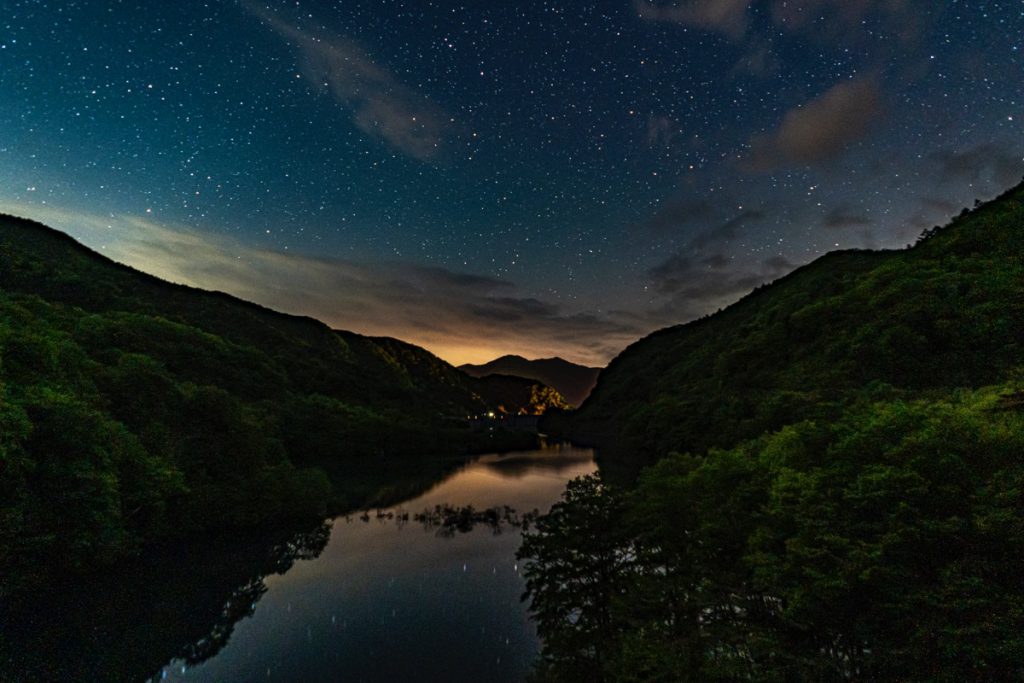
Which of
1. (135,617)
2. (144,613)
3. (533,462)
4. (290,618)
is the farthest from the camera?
(533,462)

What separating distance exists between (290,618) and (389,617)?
19.1 feet

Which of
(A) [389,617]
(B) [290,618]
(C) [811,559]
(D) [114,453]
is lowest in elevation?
(B) [290,618]

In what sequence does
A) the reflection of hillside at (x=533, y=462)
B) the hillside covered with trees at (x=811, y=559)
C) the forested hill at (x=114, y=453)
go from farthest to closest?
the reflection of hillside at (x=533, y=462) < the forested hill at (x=114, y=453) < the hillside covered with trees at (x=811, y=559)

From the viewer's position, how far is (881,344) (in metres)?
62.8

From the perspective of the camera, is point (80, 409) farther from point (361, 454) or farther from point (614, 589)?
point (361, 454)

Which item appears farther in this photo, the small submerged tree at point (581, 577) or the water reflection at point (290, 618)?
the water reflection at point (290, 618)

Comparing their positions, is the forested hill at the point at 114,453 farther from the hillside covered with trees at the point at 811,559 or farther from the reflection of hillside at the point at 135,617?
the hillside covered with trees at the point at 811,559

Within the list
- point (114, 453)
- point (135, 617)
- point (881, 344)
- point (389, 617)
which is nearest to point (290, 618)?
point (389, 617)

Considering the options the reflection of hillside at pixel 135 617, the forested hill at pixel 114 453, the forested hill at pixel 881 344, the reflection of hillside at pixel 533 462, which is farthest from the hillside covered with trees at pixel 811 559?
the reflection of hillside at pixel 533 462

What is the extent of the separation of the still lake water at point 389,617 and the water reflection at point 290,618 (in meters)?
0.10

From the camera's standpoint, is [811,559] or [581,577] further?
[581,577]

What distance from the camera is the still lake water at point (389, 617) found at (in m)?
22.3

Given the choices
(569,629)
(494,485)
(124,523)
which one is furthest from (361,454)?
(569,629)

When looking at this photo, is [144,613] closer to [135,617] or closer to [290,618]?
[135,617]
